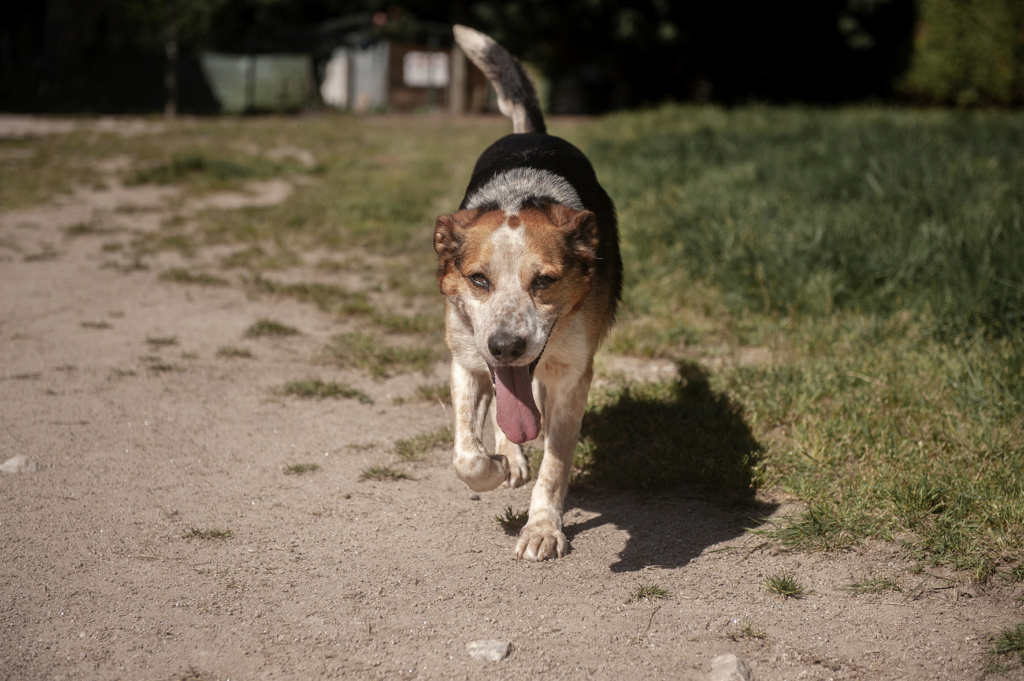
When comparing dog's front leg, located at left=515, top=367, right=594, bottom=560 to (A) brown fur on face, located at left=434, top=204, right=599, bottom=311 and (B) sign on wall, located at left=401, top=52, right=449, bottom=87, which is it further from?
(B) sign on wall, located at left=401, top=52, right=449, bottom=87

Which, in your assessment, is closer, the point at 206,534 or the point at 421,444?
the point at 206,534

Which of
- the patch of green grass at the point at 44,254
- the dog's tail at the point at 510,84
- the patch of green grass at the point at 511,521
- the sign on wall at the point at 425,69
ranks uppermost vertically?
the sign on wall at the point at 425,69

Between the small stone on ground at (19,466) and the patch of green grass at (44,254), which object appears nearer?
the small stone on ground at (19,466)

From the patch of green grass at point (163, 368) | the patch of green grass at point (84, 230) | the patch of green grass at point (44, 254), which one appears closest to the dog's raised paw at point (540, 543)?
the patch of green grass at point (163, 368)

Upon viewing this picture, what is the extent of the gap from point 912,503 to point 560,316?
161 cm

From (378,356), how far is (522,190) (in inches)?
81.1

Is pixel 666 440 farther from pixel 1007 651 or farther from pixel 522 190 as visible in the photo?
pixel 1007 651

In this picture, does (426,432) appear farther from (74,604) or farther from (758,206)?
(758,206)

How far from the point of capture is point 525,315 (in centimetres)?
322

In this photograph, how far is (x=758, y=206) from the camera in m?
7.35

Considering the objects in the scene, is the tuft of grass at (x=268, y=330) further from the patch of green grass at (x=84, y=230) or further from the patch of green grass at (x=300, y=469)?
the patch of green grass at (x=84, y=230)

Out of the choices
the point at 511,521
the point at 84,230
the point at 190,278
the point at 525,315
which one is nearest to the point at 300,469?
the point at 511,521

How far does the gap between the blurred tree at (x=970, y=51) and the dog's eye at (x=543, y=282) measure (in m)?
24.1

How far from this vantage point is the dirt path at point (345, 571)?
273 centimetres
